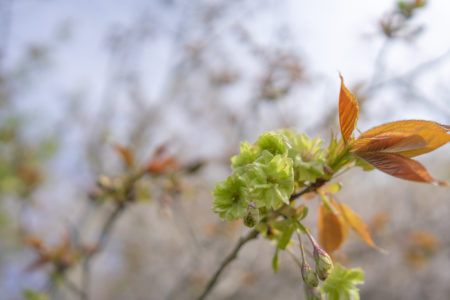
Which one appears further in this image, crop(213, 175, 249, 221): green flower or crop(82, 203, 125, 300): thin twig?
crop(82, 203, 125, 300): thin twig

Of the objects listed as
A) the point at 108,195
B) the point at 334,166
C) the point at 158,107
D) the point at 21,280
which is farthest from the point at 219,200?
the point at 21,280

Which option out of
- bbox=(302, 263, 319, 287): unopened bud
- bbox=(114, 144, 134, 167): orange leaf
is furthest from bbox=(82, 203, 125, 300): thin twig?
bbox=(302, 263, 319, 287): unopened bud

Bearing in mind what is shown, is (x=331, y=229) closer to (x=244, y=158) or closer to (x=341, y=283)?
(x=341, y=283)

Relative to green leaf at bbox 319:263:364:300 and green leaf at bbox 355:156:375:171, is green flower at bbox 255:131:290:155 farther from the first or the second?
green leaf at bbox 319:263:364:300

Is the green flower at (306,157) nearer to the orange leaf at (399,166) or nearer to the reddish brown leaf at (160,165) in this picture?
the orange leaf at (399,166)

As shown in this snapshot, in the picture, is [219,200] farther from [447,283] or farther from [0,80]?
[447,283]

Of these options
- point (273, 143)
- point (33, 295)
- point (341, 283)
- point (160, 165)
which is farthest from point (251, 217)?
point (33, 295)

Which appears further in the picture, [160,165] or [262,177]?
[160,165]

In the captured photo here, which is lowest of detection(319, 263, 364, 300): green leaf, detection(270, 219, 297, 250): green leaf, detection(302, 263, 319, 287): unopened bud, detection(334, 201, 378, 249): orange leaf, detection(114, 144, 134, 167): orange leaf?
detection(319, 263, 364, 300): green leaf
